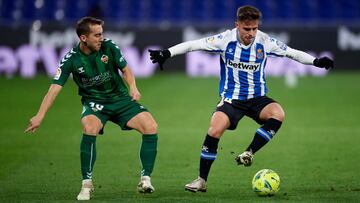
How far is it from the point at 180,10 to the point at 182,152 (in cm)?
1830

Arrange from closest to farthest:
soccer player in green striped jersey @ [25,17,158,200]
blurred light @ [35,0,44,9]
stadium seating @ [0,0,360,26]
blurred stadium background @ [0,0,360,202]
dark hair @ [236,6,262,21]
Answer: soccer player in green striped jersey @ [25,17,158,200] < dark hair @ [236,6,262,21] < blurred stadium background @ [0,0,360,202] < stadium seating @ [0,0,360,26] < blurred light @ [35,0,44,9]

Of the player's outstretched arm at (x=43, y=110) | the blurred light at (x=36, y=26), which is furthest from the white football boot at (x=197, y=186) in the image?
the blurred light at (x=36, y=26)

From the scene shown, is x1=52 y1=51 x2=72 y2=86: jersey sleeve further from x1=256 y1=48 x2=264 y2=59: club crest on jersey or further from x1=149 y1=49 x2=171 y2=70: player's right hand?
x1=256 y1=48 x2=264 y2=59: club crest on jersey

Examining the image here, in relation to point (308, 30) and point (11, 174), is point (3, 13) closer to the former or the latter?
point (308, 30)

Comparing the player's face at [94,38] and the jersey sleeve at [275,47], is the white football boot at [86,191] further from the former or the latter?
the jersey sleeve at [275,47]

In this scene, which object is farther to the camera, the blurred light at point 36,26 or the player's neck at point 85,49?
the blurred light at point 36,26

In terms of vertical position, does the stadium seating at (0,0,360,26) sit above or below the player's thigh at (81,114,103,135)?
above

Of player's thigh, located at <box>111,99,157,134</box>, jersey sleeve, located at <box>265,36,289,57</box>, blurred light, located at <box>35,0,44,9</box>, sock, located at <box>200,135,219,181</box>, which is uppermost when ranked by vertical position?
blurred light, located at <box>35,0,44,9</box>

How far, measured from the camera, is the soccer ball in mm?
8398

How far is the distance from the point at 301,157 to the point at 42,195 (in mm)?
4343

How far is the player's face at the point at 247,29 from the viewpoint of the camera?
865 centimetres

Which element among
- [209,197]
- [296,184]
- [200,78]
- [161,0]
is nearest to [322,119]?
[296,184]

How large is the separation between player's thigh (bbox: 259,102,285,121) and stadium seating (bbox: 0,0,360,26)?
813 inches

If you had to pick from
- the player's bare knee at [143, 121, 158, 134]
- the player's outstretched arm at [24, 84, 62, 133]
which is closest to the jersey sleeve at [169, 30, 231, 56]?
the player's bare knee at [143, 121, 158, 134]
